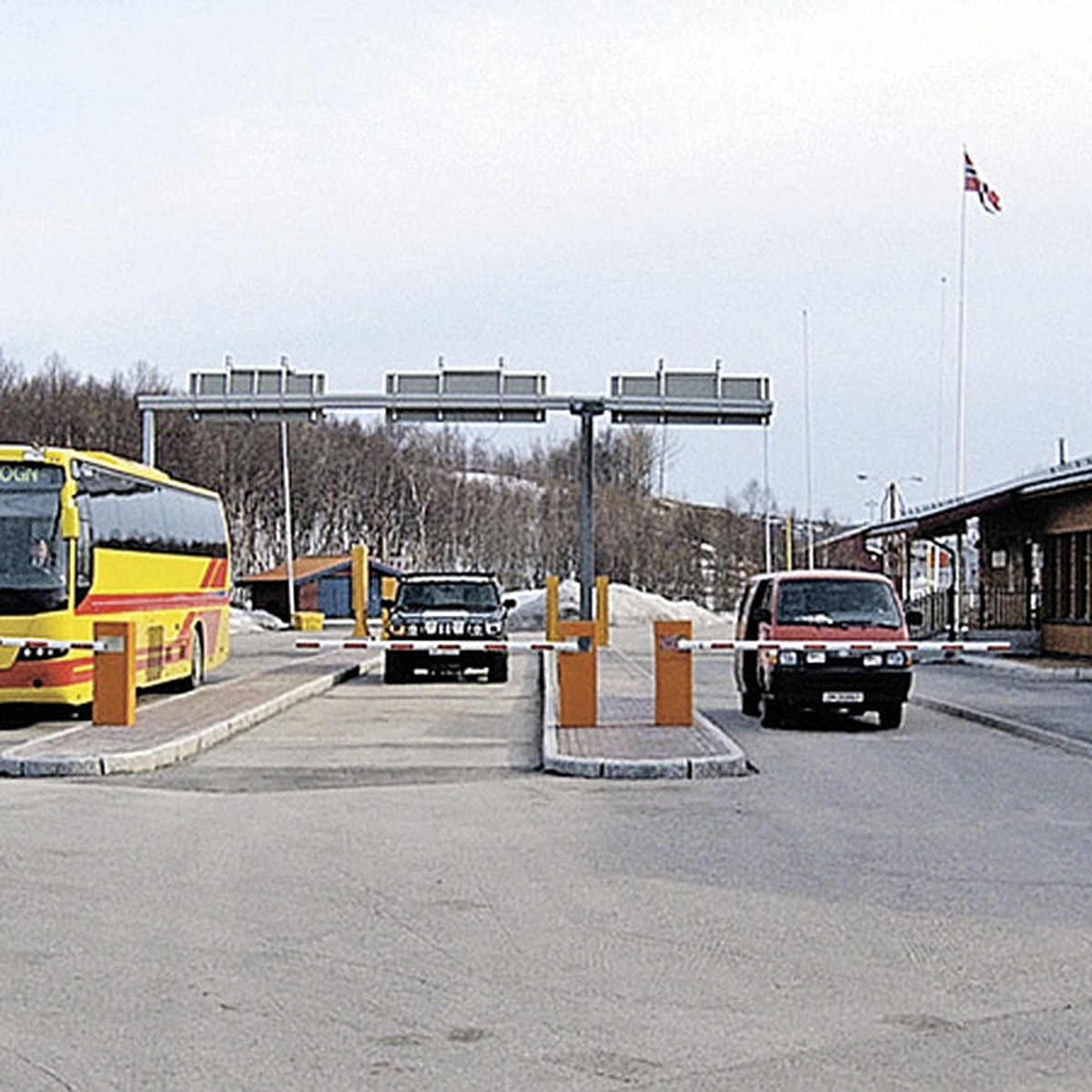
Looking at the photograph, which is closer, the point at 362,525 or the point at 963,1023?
the point at 963,1023

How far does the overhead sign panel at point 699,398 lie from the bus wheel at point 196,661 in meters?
13.9

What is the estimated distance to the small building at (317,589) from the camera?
7706cm

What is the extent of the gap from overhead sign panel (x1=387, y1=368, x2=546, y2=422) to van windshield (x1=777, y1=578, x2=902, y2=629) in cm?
1710

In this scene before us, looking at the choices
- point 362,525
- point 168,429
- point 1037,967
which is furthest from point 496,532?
point 1037,967

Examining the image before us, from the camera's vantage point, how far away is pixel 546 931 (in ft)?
29.8

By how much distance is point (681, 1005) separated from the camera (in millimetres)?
7484

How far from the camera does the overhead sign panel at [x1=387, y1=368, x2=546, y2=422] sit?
3797cm

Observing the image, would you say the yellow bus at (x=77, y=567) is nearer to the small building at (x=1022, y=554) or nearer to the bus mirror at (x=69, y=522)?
the bus mirror at (x=69, y=522)

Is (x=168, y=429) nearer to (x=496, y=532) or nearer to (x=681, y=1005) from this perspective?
(x=496, y=532)

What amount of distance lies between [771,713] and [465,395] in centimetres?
1809

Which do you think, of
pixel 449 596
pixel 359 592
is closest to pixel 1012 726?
pixel 449 596

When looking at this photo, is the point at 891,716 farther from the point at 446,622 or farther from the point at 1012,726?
the point at 446,622

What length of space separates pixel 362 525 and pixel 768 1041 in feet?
327

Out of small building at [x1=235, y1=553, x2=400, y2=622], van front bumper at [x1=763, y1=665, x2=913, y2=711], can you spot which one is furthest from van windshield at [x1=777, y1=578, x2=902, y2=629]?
small building at [x1=235, y1=553, x2=400, y2=622]
